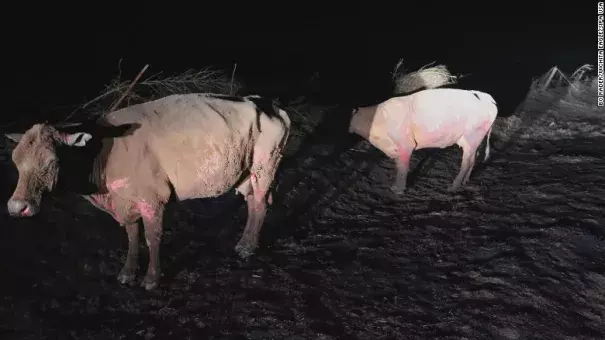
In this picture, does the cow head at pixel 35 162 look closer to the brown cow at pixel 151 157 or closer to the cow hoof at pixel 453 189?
the brown cow at pixel 151 157

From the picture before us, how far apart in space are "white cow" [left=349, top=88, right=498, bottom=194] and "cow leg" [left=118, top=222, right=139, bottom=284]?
4.22 m

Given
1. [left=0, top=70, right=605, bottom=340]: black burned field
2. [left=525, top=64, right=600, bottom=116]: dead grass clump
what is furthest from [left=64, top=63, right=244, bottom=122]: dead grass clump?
[left=525, top=64, right=600, bottom=116]: dead grass clump

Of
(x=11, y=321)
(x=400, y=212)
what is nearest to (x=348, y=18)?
(x=400, y=212)

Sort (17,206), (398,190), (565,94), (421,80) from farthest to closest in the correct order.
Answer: (565,94), (421,80), (398,190), (17,206)

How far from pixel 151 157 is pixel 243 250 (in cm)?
175

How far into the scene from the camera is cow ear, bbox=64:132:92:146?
3.69 meters

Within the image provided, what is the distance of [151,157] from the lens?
13.8 feet

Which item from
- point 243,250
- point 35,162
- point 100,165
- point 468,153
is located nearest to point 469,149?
point 468,153

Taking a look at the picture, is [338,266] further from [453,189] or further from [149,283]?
[453,189]

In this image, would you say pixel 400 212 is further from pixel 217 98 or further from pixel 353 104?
pixel 353 104

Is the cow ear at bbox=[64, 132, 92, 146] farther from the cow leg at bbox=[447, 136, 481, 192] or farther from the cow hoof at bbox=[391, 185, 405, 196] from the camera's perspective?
the cow leg at bbox=[447, 136, 481, 192]

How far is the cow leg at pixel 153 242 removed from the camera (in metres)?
4.37

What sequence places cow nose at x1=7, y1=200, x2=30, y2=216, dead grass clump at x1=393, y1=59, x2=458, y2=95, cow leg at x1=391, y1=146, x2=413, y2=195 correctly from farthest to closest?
dead grass clump at x1=393, y1=59, x2=458, y2=95
cow leg at x1=391, y1=146, x2=413, y2=195
cow nose at x1=7, y1=200, x2=30, y2=216

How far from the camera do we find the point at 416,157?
868cm
